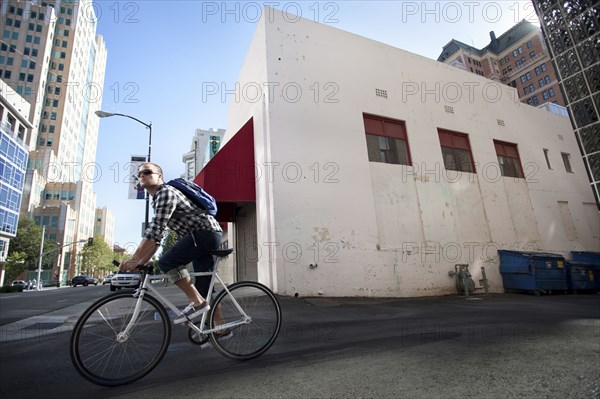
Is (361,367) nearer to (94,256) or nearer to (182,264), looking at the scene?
(182,264)

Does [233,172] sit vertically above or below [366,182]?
above

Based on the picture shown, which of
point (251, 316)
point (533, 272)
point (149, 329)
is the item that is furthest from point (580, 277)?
point (149, 329)

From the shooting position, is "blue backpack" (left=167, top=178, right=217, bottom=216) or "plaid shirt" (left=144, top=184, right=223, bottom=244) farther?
"blue backpack" (left=167, top=178, right=217, bottom=216)

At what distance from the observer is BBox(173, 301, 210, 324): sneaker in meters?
2.94

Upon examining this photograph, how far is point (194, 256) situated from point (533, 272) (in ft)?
49.3

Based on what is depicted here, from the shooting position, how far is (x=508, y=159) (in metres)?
17.7

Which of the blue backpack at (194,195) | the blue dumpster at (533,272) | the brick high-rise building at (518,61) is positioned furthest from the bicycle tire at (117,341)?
the brick high-rise building at (518,61)

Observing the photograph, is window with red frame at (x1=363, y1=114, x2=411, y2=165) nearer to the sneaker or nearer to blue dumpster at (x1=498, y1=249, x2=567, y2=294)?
blue dumpster at (x1=498, y1=249, x2=567, y2=294)

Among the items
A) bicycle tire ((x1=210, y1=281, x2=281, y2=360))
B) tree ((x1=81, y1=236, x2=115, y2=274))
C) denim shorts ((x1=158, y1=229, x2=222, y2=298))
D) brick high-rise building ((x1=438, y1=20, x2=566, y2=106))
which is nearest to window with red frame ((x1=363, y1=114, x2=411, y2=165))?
bicycle tire ((x1=210, y1=281, x2=281, y2=360))

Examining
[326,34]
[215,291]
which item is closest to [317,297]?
[215,291]

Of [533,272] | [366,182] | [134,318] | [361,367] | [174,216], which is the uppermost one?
[366,182]

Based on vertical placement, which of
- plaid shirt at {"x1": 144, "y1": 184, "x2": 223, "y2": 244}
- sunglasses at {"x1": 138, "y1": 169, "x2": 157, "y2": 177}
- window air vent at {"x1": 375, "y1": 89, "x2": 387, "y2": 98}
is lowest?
plaid shirt at {"x1": 144, "y1": 184, "x2": 223, "y2": 244}

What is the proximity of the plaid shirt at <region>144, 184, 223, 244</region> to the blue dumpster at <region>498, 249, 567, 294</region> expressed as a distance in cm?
1485

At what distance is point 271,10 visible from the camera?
12.0 m
